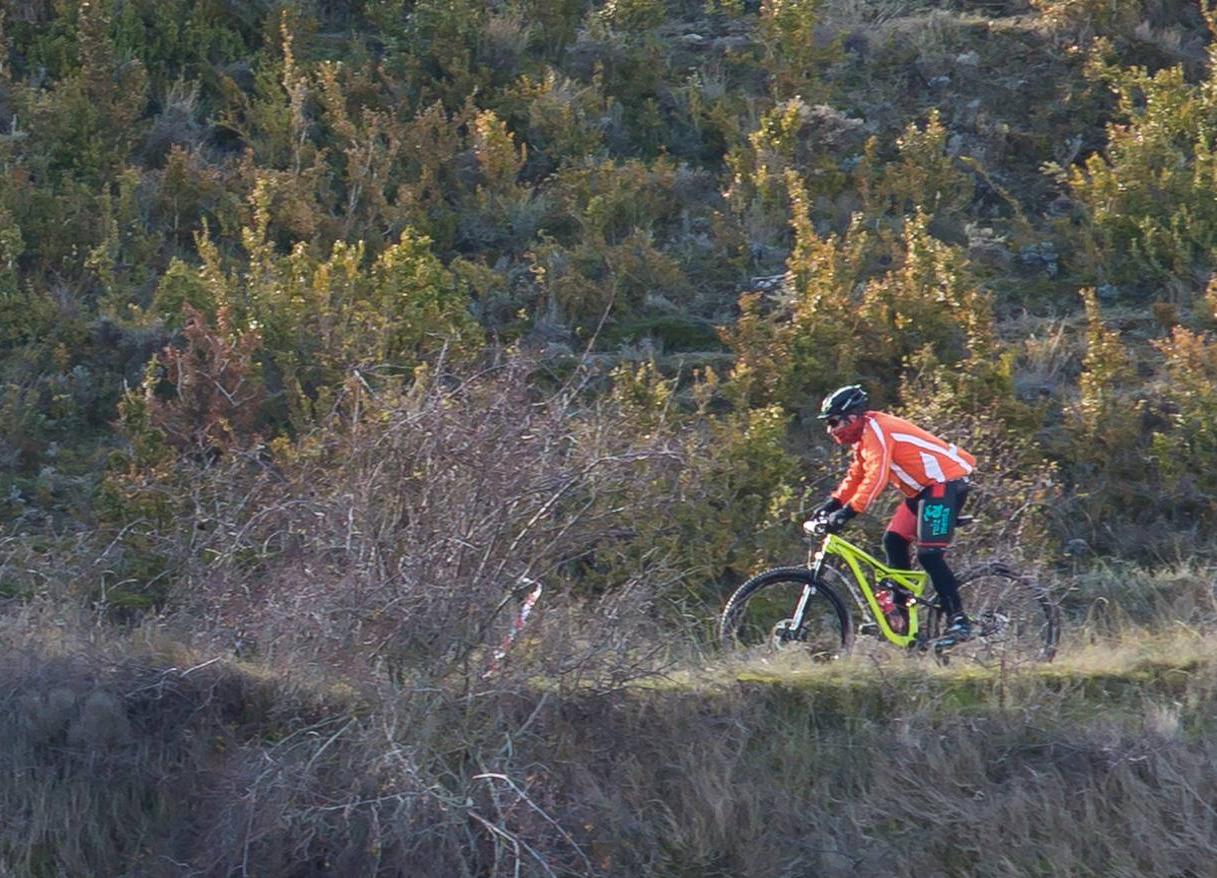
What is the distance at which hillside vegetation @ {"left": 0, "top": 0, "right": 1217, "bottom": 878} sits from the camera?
793 cm

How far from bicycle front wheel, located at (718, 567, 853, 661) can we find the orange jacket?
50 cm

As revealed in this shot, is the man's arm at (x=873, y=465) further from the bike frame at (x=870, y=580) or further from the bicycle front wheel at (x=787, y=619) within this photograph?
the bicycle front wheel at (x=787, y=619)

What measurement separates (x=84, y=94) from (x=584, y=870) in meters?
8.96

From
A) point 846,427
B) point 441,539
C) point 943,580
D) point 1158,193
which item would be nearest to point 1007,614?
point 943,580

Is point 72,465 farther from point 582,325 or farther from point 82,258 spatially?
point 582,325

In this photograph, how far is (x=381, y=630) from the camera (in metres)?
7.96

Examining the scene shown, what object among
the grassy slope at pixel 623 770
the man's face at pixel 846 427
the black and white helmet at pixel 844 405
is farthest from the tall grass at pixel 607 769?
the black and white helmet at pixel 844 405

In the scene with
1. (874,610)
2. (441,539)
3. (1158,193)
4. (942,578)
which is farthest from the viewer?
(1158,193)

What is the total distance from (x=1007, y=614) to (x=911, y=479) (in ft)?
2.99

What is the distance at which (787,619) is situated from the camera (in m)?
8.84

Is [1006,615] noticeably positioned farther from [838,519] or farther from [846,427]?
[846,427]

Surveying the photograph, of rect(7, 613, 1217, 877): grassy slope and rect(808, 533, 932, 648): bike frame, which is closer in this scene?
rect(7, 613, 1217, 877): grassy slope


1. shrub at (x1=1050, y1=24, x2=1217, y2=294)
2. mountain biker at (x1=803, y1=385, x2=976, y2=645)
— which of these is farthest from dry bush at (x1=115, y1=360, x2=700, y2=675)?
shrub at (x1=1050, y1=24, x2=1217, y2=294)

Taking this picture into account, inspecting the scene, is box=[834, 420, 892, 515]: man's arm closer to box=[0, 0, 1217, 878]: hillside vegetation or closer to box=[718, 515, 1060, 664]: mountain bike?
box=[718, 515, 1060, 664]: mountain bike
